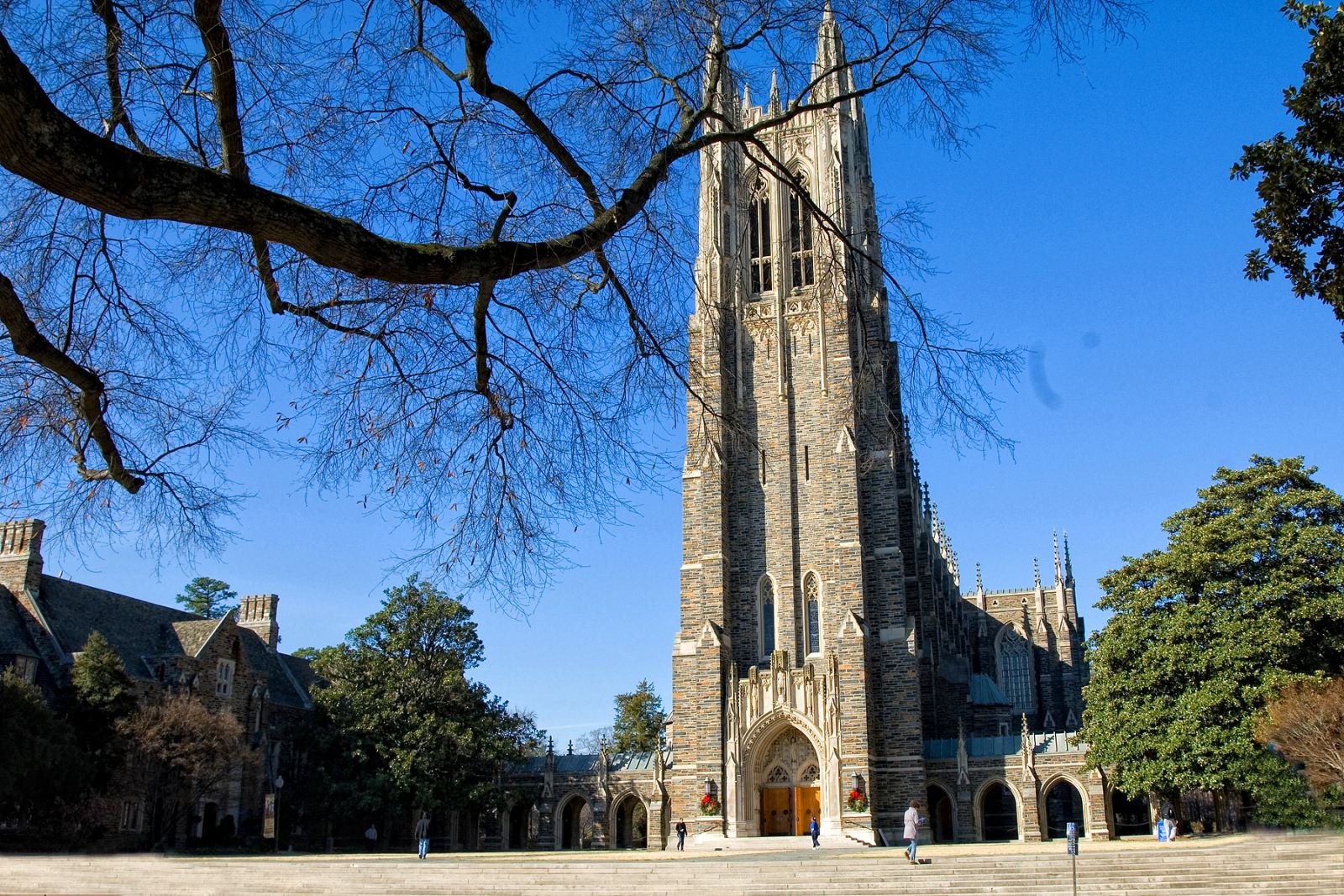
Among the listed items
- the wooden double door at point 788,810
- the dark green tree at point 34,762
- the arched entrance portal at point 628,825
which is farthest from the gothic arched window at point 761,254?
the dark green tree at point 34,762

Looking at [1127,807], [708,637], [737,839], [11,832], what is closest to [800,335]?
[708,637]

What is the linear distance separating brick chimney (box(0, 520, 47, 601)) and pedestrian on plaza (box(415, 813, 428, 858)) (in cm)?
1589

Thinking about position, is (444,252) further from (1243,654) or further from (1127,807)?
(1127,807)

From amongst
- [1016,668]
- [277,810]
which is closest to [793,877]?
[277,810]

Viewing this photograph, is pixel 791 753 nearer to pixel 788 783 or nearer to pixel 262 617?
pixel 788 783

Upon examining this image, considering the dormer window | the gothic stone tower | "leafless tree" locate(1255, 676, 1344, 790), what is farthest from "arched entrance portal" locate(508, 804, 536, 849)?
"leafless tree" locate(1255, 676, 1344, 790)

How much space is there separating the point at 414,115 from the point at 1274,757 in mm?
33224

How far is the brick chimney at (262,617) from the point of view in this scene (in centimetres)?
5512

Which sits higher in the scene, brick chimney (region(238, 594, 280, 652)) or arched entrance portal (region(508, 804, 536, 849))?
brick chimney (region(238, 594, 280, 652))

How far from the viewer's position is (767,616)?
43312 mm

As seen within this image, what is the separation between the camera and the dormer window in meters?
45.3

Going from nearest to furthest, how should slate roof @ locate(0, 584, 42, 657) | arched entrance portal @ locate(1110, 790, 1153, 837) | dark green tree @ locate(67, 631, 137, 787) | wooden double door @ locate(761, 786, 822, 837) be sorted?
dark green tree @ locate(67, 631, 137, 787)
slate roof @ locate(0, 584, 42, 657)
wooden double door @ locate(761, 786, 822, 837)
arched entrance portal @ locate(1110, 790, 1153, 837)

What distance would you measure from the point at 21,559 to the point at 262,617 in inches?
604

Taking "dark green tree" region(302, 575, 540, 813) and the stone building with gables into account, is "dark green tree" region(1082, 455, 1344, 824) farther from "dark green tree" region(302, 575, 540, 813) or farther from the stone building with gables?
the stone building with gables
